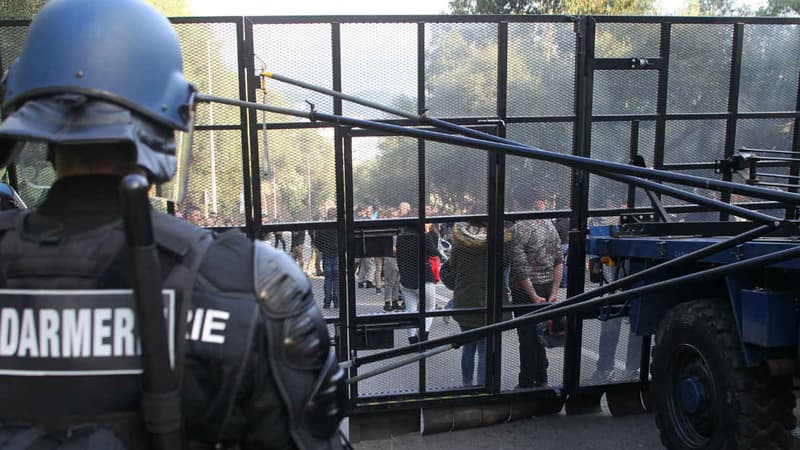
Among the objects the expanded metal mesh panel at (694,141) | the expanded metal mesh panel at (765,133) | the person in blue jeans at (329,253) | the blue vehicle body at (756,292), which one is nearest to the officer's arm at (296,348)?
the blue vehicle body at (756,292)

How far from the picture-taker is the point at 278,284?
1215mm

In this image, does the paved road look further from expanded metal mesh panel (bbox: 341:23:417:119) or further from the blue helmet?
the blue helmet

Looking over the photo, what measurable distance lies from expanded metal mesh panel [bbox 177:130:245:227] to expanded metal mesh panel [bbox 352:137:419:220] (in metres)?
0.90

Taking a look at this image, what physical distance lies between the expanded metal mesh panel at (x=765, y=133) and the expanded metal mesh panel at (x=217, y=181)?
429cm

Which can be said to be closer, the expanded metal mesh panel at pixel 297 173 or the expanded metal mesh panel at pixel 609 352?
the expanded metal mesh panel at pixel 297 173

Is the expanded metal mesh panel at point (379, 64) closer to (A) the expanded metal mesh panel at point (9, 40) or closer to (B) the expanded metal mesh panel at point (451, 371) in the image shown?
(B) the expanded metal mesh panel at point (451, 371)

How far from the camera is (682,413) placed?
3.90m

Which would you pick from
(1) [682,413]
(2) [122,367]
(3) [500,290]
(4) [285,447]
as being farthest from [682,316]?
(2) [122,367]

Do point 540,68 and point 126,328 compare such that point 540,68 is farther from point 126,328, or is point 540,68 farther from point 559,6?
point 559,6

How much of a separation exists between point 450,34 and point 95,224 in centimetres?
377

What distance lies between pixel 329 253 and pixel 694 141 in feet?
10.8

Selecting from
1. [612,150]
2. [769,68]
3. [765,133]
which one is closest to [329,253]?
[612,150]

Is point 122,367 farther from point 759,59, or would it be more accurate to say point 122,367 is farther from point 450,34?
point 759,59

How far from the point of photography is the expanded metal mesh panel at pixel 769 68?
4.91 m
